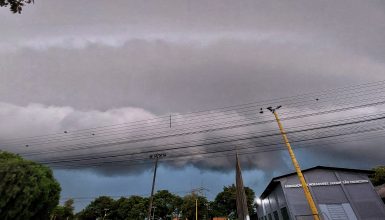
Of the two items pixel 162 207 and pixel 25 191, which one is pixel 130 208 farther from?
pixel 25 191

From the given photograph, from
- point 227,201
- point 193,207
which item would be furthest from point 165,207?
point 227,201

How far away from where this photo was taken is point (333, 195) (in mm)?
28375

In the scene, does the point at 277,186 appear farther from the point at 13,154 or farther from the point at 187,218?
the point at 187,218

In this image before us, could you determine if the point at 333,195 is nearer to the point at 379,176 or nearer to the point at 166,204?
the point at 379,176

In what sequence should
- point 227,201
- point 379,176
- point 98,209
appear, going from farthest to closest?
point 98,209
point 227,201
point 379,176

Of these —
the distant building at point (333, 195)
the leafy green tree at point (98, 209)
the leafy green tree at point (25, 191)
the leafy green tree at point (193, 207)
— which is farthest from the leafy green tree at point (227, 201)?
the leafy green tree at point (25, 191)

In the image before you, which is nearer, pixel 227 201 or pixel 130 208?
pixel 227 201

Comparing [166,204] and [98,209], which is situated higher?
[166,204]

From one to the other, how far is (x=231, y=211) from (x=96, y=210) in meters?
54.7

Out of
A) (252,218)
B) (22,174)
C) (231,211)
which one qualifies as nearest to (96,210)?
(231,211)

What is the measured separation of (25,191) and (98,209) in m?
78.4

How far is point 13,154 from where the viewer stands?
78.6ft

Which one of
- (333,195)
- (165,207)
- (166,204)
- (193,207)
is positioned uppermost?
(166,204)

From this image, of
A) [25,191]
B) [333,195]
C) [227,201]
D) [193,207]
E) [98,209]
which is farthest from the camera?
[98,209]
